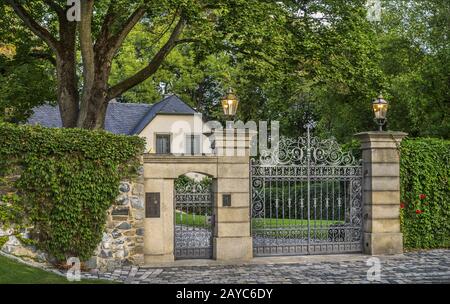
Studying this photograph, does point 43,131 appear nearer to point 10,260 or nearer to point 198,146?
point 10,260

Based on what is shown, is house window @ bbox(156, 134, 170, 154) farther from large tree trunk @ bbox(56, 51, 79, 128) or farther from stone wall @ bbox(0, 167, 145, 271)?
stone wall @ bbox(0, 167, 145, 271)

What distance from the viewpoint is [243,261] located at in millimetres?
12742

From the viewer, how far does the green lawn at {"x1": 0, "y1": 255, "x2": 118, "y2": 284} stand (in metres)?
9.47

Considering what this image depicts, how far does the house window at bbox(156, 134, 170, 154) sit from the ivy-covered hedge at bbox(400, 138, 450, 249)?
61.7ft

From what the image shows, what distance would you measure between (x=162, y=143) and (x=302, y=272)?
2093 centimetres

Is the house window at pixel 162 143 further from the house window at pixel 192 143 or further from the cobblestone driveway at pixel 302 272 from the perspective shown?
the cobblestone driveway at pixel 302 272

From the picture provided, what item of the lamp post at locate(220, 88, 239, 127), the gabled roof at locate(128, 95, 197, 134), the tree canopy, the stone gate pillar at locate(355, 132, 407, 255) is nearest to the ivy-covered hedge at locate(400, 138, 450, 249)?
the stone gate pillar at locate(355, 132, 407, 255)

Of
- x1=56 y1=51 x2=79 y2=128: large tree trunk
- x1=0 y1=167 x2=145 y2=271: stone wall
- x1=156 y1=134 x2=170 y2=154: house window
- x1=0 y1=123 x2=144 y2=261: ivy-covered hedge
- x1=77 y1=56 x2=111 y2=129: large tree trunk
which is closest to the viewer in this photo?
x1=0 y1=123 x2=144 y2=261: ivy-covered hedge

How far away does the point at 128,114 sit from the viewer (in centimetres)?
3334

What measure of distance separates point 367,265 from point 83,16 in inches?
388

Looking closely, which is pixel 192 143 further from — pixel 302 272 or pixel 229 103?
pixel 302 272

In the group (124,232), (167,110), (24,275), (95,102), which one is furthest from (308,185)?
(167,110)

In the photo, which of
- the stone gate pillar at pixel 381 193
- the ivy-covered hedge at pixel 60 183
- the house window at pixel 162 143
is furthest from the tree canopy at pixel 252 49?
the house window at pixel 162 143

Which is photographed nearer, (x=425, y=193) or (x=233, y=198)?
(x=233, y=198)
